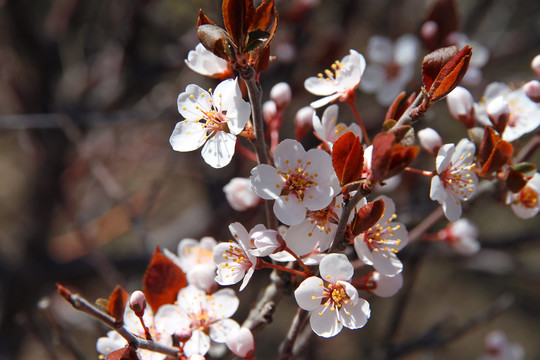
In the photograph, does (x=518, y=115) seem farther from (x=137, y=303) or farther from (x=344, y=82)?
(x=137, y=303)

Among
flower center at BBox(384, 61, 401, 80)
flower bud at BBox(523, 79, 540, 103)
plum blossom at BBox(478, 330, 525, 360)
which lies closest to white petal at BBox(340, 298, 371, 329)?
flower bud at BBox(523, 79, 540, 103)

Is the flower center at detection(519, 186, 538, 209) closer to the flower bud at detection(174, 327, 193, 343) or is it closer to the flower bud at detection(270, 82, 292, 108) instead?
the flower bud at detection(270, 82, 292, 108)

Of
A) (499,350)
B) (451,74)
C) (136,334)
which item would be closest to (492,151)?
(451,74)

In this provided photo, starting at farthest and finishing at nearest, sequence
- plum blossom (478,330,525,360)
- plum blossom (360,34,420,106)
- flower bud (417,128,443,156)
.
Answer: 1. plum blossom (478,330,525,360)
2. plum blossom (360,34,420,106)
3. flower bud (417,128,443,156)

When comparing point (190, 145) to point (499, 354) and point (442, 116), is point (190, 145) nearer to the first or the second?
point (499, 354)

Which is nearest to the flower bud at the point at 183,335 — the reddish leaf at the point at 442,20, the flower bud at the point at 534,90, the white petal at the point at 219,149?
the white petal at the point at 219,149

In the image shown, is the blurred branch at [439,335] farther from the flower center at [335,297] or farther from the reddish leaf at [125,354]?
the reddish leaf at [125,354]
